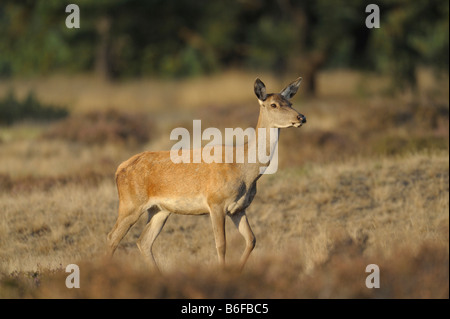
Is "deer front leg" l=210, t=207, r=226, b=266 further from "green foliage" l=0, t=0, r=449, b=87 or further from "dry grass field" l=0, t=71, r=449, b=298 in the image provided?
"green foliage" l=0, t=0, r=449, b=87

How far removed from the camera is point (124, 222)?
9406 millimetres

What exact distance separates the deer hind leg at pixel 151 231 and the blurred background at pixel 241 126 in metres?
0.26

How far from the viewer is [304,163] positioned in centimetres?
1756

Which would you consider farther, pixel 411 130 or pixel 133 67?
pixel 133 67

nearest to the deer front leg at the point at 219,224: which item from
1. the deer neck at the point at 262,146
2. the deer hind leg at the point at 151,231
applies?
the deer neck at the point at 262,146

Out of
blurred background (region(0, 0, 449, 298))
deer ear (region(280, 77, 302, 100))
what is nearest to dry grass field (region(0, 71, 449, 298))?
blurred background (region(0, 0, 449, 298))

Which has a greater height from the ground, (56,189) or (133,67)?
(133,67)

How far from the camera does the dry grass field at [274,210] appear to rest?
289 inches

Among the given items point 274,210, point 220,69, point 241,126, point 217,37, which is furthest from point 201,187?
point 220,69

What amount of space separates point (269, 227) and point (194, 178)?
10.4 feet

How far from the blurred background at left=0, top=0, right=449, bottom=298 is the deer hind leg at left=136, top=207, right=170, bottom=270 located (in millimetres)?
265

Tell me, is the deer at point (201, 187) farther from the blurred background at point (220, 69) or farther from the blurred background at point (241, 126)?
the blurred background at point (220, 69)
